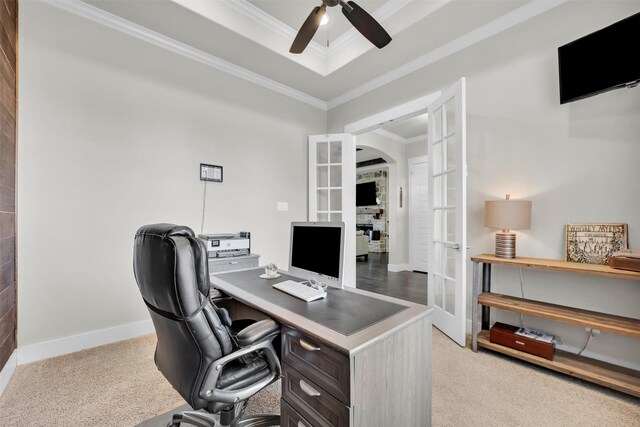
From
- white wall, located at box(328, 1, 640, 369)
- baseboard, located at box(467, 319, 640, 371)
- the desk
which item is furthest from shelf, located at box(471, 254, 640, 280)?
the desk

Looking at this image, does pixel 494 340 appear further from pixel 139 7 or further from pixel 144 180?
pixel 139 7

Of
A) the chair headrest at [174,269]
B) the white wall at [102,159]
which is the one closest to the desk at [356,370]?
the chair headrest at [174,269]

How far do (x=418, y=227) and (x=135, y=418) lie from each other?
216 inches

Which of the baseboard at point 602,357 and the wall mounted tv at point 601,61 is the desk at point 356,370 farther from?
the wall mounted tv at point 601,61

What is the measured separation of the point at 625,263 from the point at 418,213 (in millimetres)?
4284

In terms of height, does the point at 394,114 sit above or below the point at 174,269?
above

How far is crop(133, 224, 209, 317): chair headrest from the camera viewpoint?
0.98 metres

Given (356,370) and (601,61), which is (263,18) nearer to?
(601,61)

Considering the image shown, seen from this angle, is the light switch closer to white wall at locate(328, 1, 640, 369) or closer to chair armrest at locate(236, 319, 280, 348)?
white wall at locate(328, 1, 640, 369)

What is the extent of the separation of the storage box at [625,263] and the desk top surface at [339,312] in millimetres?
1438

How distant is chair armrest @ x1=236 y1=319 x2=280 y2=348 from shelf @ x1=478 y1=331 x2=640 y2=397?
2023 mm

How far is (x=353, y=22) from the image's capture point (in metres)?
1.99

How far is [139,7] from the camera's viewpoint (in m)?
2.42

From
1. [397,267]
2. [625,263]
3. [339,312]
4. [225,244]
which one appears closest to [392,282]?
[397,267]
